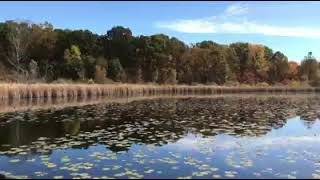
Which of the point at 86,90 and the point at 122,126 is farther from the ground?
the point at 86,90

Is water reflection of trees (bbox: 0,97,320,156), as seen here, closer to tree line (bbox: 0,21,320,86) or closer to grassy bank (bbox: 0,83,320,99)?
grassy bank (bbox: 0,83,320,99)

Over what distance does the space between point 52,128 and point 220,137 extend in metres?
7.73

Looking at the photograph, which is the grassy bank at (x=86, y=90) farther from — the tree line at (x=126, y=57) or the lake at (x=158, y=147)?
the lake at (x=158, y=147)

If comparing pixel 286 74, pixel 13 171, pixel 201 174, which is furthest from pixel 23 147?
pixel 286 74

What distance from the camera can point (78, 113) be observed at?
97.8 ft

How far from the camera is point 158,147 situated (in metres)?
16.1

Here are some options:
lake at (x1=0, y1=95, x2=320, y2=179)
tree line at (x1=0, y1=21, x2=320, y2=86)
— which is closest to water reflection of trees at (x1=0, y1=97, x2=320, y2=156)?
lake at (x1=0, y1=95, x2=320, y2=179)

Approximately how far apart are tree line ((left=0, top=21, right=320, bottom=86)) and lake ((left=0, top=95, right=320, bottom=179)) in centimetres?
5662

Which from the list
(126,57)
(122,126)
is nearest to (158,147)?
(122,126)

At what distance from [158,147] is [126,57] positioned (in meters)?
82.8

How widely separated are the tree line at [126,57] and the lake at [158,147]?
56.6 metres

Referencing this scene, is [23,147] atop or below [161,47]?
below

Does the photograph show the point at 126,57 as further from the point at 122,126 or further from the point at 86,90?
the point at 122,126

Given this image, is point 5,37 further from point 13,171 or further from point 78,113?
point 13,171
